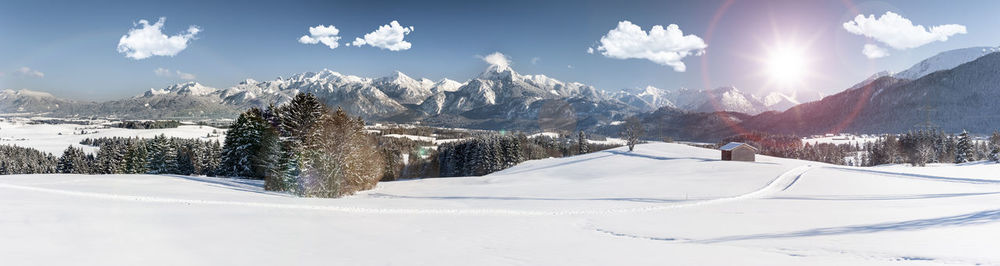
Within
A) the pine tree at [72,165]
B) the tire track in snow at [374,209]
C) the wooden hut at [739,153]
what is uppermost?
the wooden hut at [739,153]

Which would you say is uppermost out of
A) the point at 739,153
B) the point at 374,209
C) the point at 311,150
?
the point at 739,153

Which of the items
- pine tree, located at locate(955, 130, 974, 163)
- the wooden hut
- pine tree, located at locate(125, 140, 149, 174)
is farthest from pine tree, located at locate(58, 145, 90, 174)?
pine tree, located at locate(955, 130, 974, 163)

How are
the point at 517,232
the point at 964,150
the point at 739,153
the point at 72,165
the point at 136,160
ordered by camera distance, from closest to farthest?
the point at 517,232, the point at 739,153, the point at 136,160, the point at 72,165, the point at 964,150

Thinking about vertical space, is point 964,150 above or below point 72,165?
above

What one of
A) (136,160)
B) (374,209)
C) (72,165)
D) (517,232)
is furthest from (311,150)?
(72,165)

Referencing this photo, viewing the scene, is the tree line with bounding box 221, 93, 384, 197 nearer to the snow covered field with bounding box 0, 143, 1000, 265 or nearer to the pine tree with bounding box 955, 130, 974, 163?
the snow covered field with bounding box 0, 143, 1000, 265

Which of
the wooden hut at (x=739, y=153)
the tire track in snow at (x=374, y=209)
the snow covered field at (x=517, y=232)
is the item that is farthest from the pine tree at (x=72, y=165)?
the wooden hut at (x=739, y=153)

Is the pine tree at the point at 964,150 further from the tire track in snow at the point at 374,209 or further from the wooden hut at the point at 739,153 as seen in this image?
the tire track in snow at the point at 374,209

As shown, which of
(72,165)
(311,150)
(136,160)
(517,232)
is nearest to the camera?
(517,232)

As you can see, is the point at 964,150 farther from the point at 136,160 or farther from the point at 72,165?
the point at 72,165

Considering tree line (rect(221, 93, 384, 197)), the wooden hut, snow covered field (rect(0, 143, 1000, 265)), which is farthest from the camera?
the wooden hut

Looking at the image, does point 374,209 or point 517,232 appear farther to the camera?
point 374,209

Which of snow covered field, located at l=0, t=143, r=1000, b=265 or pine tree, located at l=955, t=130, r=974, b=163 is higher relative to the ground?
pine tree, located at l=955, t=130, r=974, b=163

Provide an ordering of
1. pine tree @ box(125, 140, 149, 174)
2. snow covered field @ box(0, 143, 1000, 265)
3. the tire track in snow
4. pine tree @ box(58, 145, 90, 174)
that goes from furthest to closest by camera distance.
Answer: pine tree @ box(58, 145, 90, 174) → pine tree @ box(125, 140, 149, 174) → the tire track in snow → snow covered field @ box(0, 143, 1000, 265)
